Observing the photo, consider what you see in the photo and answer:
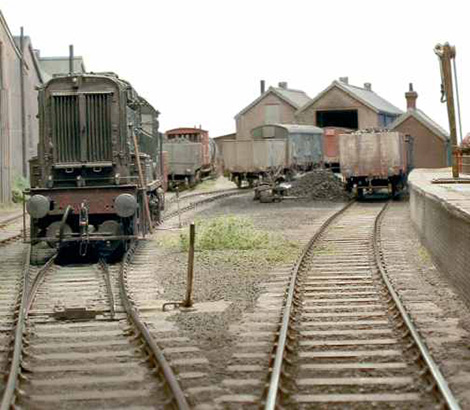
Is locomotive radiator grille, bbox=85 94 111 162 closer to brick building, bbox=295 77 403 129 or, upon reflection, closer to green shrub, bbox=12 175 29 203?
green shrub, bbox=12 175 29 203

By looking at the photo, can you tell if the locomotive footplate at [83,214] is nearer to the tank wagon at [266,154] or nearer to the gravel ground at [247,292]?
the gravel ground at [247,292]

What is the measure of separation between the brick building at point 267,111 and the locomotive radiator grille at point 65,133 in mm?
55447

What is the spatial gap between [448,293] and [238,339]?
4.27 m

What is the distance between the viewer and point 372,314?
38.9 feet

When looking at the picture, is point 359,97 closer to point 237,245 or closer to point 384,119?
point 384,119

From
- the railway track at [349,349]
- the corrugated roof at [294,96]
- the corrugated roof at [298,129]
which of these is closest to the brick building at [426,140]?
the corrugated roof at [298,129]

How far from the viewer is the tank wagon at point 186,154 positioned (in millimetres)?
46844

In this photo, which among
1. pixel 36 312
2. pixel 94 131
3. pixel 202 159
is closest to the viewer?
pixel 36 312

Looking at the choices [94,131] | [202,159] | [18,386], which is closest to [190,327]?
[18,386]

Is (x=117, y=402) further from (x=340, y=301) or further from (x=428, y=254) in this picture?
(x=428, y=254)

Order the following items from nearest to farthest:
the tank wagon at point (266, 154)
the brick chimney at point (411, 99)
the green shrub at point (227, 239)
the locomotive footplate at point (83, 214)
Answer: the locomotive footplate at point (83, 214) < the green shrub at point (227, 239) < the tank wagon at point (266, 154) < the brick chimney at point (411, 99)

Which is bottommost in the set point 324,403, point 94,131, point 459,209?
point 324,403

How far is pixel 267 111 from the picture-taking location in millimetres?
73812

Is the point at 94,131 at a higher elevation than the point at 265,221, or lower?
higher
